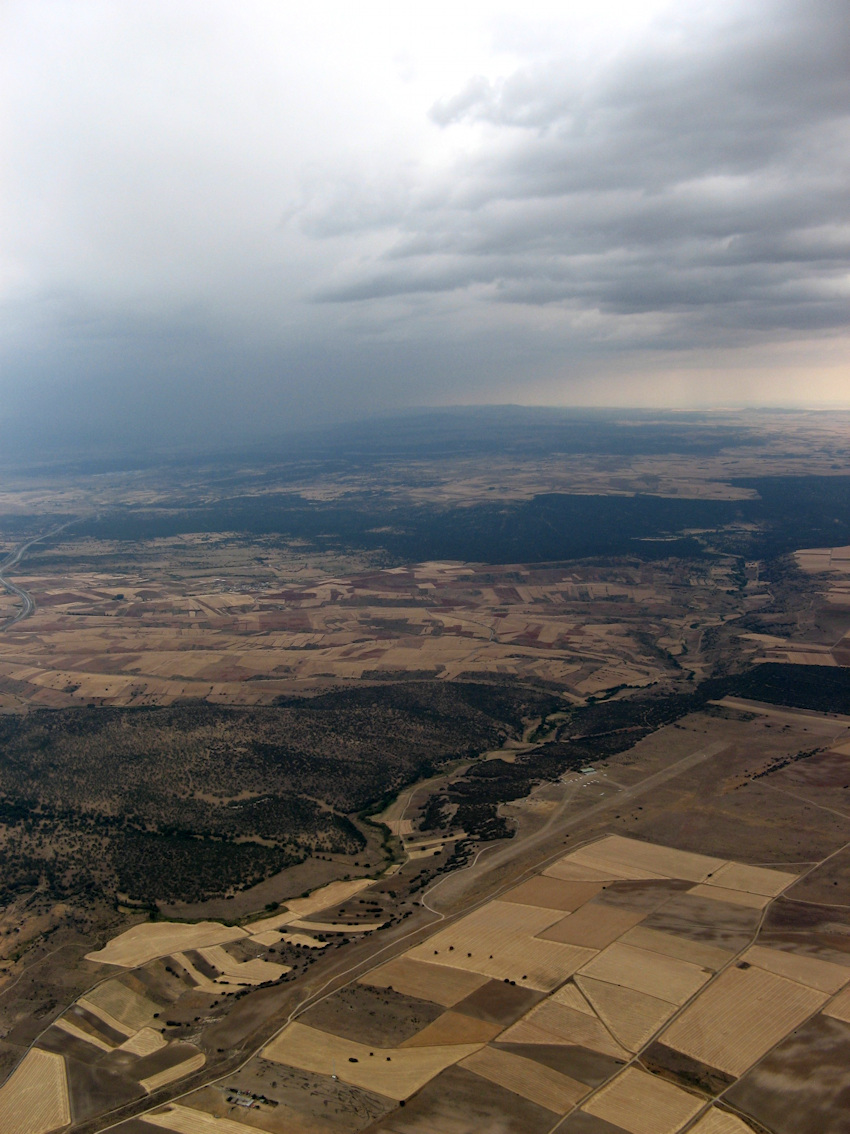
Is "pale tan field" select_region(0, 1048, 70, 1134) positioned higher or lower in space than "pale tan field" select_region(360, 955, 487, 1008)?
lower

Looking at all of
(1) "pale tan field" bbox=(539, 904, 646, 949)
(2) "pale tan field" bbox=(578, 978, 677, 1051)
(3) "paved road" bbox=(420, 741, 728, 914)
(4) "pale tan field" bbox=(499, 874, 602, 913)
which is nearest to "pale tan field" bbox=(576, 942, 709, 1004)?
(2) "pale tan field" bbox=(578, 978, 677, 1051)

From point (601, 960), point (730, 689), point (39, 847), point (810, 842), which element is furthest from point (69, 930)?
point (730, 689)

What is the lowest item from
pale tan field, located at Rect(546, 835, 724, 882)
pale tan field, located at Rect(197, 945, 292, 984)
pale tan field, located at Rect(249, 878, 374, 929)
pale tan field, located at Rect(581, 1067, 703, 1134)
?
pale tan field, located at Rect(249, 878, 374, 929)

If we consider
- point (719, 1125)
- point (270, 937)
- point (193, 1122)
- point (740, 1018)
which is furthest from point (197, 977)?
point (740, 1018)

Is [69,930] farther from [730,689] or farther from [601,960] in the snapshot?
[730,689]

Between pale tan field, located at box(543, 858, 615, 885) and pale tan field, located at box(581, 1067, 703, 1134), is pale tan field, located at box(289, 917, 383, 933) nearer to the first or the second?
pale tan field, located at box(543, 858, 615, 885)

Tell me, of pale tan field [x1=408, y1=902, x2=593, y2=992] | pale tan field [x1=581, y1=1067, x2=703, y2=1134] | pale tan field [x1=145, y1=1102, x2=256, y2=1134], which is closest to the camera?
pale tan field [x1=581, y1=1067, x2=703, y2=1134]
